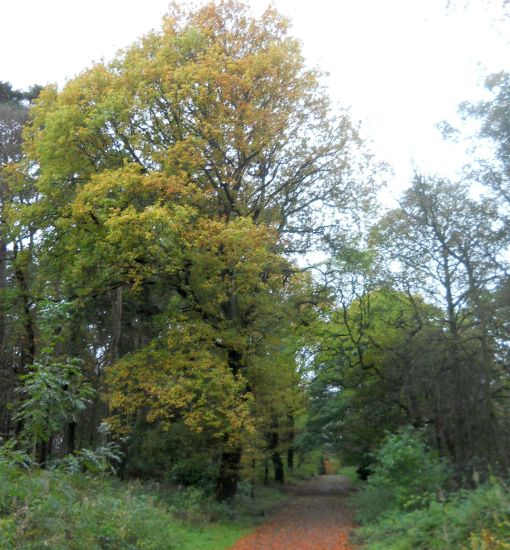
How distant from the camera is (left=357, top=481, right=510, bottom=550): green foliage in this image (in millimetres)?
7855

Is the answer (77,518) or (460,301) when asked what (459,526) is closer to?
(77,518)

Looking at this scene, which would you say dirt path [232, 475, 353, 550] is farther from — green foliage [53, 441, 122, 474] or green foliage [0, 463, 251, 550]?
green foliage [53, 441, 122, 474]

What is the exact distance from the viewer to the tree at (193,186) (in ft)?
51.7

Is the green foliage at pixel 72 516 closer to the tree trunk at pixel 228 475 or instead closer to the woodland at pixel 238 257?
the woodland at pixel 238 257

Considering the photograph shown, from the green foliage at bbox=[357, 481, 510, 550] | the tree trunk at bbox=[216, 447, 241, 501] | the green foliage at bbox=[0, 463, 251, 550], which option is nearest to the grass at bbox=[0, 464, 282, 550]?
the green foliage at bbox=[0, 463, 251, 550]

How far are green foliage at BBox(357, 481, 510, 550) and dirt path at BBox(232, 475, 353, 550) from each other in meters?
1.74

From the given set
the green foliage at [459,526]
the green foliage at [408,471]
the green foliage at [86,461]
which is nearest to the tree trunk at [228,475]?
the green foliage at [408,471]

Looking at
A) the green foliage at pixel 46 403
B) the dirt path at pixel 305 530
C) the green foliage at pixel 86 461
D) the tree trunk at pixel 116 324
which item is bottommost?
the dirt path at pixel 305 530

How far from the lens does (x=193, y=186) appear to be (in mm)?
15891

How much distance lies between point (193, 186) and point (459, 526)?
10.4m

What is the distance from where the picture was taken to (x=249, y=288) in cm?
1720

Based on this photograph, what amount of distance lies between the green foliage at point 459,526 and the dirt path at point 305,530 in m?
1.74

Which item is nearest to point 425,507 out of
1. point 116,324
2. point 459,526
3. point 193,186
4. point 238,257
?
point 459,526

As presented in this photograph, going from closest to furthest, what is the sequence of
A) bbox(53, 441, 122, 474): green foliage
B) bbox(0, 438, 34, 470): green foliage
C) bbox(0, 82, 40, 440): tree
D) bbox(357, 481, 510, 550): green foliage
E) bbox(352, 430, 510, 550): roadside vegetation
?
bbox(0, 438, 34, 470): green foliage < bbox(357, 481, 510, 550): green foliage < bbox(53, 441, 122, 474): green foliage < bbox(352, 430, 510, 550): roadside vegetation < bbox(0, 82, 40, 440): tree
